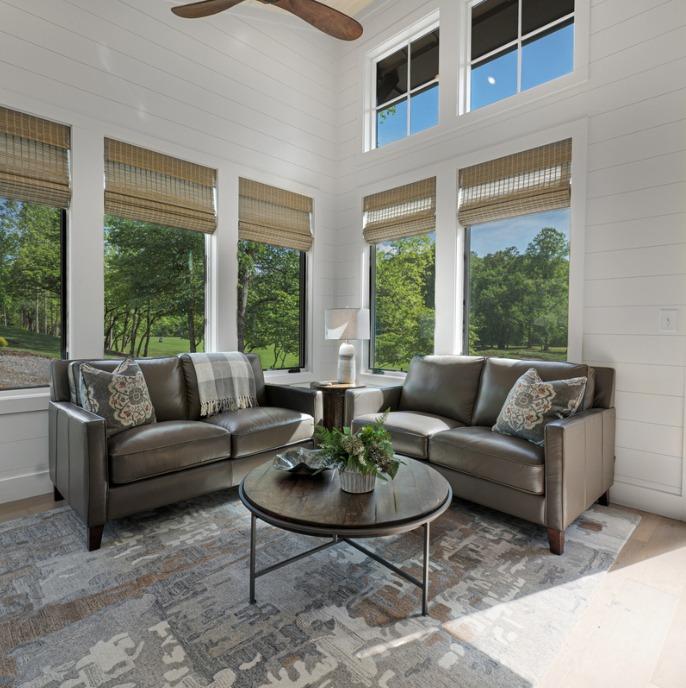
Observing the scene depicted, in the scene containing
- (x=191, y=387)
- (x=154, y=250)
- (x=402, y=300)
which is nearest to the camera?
(x=191, y=387)

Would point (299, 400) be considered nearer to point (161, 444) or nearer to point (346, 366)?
point (346, 366)

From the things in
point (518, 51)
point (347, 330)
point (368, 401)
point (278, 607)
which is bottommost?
point (278, 607)

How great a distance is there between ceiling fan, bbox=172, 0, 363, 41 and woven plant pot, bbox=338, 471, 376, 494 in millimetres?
2337

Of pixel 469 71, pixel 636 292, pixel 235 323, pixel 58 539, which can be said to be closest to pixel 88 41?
pixel 235 323

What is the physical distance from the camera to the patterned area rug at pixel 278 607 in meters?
1.40

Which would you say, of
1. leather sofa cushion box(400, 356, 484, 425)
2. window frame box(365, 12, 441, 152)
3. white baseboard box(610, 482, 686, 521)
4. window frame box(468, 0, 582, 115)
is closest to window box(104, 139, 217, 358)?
window frame box(365, 12, 441, 152)

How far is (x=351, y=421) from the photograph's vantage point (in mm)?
3174

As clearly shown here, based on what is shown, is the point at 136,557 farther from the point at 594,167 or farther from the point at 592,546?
the point at 594,167

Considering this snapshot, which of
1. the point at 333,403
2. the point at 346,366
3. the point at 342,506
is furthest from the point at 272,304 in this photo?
the point at 342,506

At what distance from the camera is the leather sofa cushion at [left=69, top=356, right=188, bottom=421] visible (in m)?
2.88

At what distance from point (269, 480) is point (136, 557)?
808 mm

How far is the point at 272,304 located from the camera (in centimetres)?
420

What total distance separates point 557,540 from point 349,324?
7.29 feet

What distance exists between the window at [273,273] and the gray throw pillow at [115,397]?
1394mm
